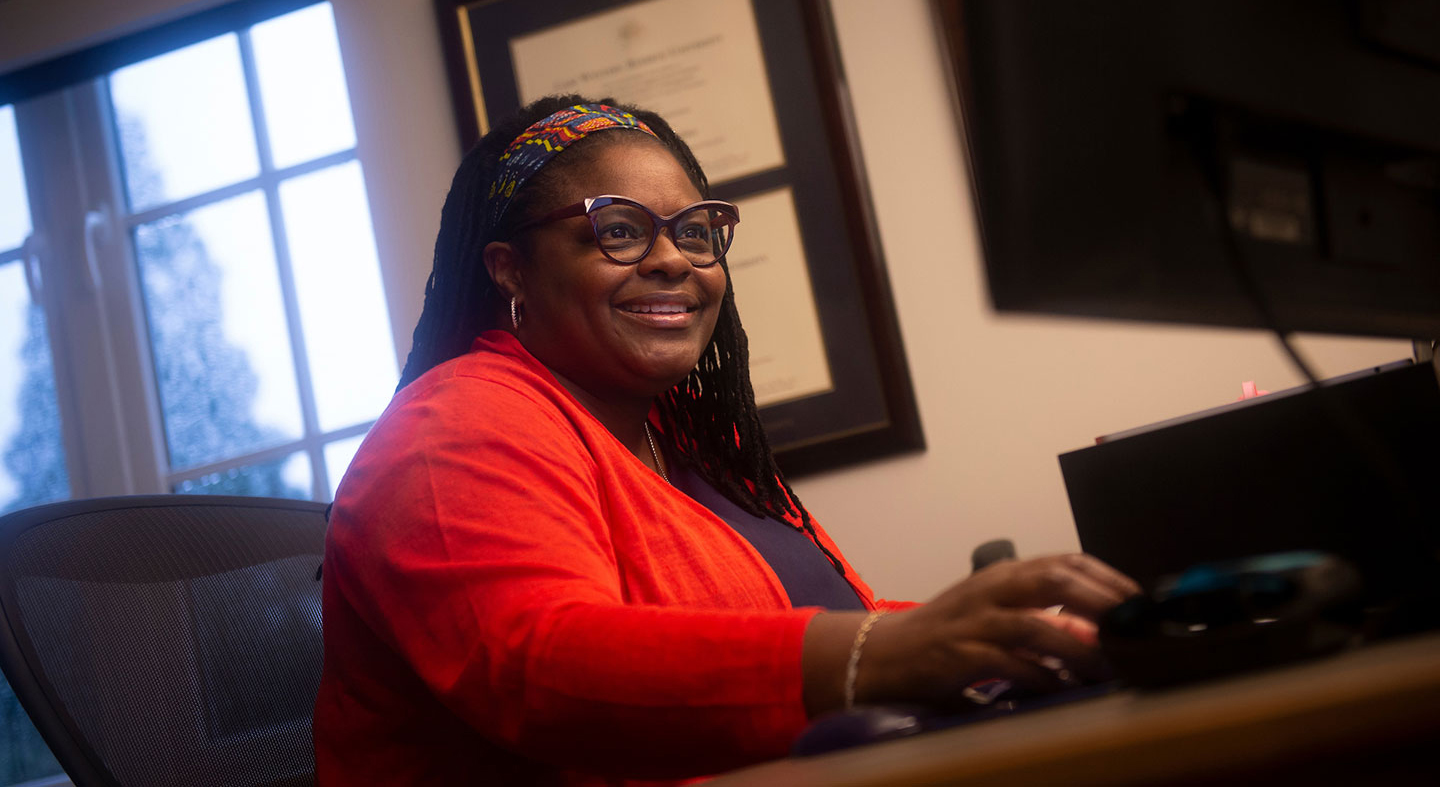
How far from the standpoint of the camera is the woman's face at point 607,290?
1.20 meters

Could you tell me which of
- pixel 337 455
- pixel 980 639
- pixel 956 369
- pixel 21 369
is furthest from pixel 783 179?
pixel 21 369

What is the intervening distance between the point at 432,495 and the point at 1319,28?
25.1 inches

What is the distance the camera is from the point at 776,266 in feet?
6.89

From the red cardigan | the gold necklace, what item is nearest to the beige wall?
the gold necklace

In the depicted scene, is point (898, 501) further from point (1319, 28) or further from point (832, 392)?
point (1319, 28)

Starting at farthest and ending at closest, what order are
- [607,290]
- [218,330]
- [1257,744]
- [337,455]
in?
[218,330] → [337,455] → [607,290] → [1257,744]

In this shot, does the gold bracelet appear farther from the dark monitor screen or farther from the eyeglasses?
the eyeglasses

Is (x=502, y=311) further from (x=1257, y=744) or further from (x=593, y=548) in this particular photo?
(x=1257, y=744)

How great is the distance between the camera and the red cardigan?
0.61m

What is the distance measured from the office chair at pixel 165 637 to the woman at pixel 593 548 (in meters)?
0.18

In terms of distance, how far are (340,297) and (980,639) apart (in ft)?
7.57

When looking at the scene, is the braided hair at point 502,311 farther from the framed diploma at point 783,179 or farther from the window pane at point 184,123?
the window pane at point 184,123

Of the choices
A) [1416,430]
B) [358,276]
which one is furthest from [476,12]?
[1416,430]

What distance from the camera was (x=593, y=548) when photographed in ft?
2.55
